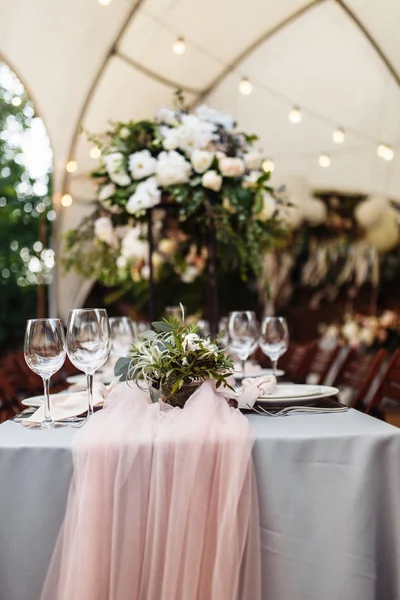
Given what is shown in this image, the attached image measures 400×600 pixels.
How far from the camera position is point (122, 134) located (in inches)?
124

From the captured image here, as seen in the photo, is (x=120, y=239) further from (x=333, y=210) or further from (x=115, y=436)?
(x=333, y=210)

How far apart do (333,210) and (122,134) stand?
3822 mm

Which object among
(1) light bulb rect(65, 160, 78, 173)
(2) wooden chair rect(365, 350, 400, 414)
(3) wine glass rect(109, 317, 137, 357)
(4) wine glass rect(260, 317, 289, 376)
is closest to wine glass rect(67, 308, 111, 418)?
(4) wine glass rect(260, 317, 289, 376)

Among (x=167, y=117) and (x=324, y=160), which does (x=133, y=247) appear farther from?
(x=324, y=160)

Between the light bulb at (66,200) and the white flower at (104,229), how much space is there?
2929 mm

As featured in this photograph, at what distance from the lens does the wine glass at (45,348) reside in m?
1.53

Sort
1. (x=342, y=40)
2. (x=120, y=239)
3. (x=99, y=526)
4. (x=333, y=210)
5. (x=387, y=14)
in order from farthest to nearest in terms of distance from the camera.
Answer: (x=333, y=210) < (x=342, y=40) < (x=387, y=14) < (x=120, y=239) < (x=99, y=526)

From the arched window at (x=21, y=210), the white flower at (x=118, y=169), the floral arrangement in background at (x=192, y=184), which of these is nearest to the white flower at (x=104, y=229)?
the floral arrangement in background at (x=192, y=184)

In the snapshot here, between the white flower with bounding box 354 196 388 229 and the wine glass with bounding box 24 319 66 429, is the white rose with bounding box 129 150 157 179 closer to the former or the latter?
the wine glass with bounding box 24 319 66 429

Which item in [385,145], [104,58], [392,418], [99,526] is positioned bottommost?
[392,418]

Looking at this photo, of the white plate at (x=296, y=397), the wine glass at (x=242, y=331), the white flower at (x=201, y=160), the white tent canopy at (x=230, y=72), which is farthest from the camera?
the white tent canopy at (x=230, y=72)

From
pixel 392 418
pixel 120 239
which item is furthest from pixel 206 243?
pixel 392 418

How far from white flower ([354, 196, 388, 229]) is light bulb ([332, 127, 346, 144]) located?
586 millimetres

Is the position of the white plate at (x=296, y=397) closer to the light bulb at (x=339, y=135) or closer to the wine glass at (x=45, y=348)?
the wine glass at (x=45, y=348)
